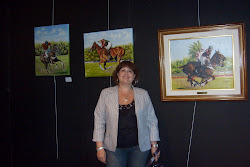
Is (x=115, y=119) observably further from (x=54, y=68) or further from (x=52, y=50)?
(x=52, y=50)

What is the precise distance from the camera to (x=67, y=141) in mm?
2299

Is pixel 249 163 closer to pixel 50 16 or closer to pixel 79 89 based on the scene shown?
pixel 79 89

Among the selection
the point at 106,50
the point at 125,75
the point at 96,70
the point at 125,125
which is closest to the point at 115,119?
the point at 125,125

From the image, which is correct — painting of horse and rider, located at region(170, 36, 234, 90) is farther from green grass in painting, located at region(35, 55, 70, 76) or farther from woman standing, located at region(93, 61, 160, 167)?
green grass in painting, located at region(35, 55, 70, 76)

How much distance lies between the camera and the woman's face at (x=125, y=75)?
172 cm

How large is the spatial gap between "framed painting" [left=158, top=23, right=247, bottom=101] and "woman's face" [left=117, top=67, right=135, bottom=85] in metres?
0.44

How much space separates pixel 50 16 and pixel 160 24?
4.60 feet

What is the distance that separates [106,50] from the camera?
2.16 m

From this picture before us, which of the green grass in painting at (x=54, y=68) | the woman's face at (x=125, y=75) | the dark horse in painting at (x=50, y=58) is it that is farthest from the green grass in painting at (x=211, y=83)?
the dark horse in painting at (x=50, y=58)

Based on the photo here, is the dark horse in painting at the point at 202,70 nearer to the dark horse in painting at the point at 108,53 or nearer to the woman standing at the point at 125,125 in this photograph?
the woman standing at the point at 125,125

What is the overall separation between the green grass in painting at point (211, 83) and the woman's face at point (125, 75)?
536mm

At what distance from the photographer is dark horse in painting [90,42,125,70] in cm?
212

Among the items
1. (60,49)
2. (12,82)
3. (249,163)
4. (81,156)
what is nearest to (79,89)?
(60,49)

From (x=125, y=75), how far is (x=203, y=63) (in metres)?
0.85
